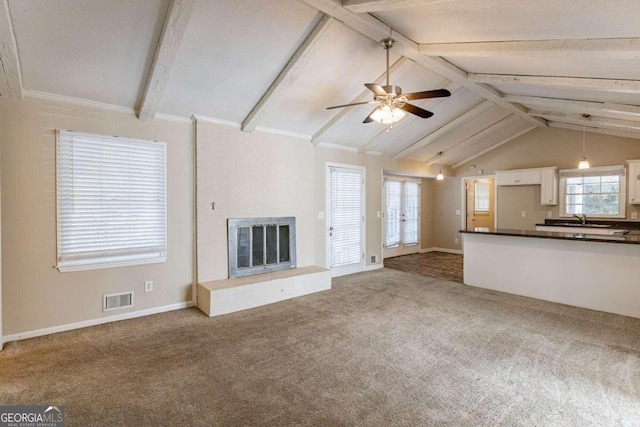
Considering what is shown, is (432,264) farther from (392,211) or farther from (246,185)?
(246,185)

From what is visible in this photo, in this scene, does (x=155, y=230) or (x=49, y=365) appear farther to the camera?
(x=155, y=230)

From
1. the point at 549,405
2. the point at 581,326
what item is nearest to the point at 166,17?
the point at 549,405

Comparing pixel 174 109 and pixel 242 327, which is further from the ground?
pixel 174 109

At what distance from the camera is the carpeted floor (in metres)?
6.28

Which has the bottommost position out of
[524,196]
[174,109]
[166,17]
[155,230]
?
[155,230]

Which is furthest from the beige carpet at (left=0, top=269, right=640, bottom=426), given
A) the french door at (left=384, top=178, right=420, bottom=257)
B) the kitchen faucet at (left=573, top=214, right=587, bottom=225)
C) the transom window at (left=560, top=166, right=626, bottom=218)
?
the french door at (left=384, top=178, right=420, bottom=257)

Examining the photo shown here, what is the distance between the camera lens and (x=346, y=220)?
6180 mm

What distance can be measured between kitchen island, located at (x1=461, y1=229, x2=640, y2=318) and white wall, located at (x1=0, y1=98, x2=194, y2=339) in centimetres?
527

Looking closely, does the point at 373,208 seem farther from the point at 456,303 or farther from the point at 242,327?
the point at 242,327

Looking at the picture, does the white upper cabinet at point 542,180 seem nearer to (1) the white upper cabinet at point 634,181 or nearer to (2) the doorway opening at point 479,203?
(1) the white upper cabinet at point 634,181

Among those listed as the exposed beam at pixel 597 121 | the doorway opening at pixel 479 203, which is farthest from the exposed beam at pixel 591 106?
the doorway opening at pixel 479 203

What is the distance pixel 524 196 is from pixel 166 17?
26.0 ft

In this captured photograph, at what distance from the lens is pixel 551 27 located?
8.29 feet

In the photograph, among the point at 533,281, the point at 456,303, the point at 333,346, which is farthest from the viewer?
the point at 533,281
